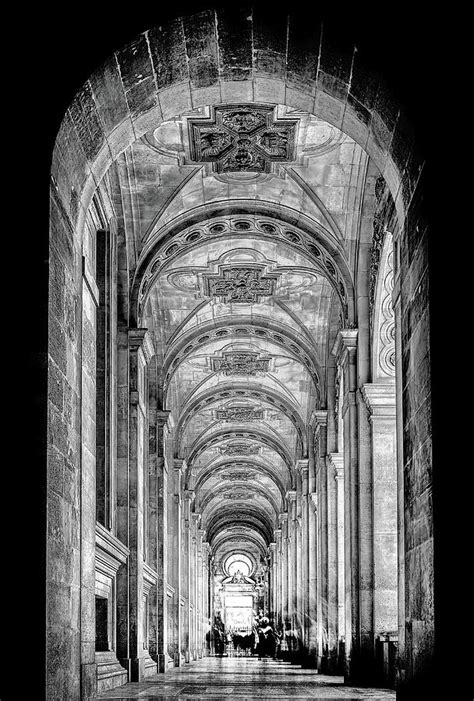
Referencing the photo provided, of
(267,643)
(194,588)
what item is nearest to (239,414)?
(194,588)

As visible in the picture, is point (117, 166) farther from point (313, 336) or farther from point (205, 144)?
point (313, 336)

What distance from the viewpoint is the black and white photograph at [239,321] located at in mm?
8227

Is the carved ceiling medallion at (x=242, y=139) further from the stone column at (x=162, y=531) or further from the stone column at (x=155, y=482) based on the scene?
the stone column at (x=162, y=531)

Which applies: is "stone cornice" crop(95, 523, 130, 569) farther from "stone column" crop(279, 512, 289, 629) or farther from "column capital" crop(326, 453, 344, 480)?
"stone column" crop(279, 512, 289, 629)

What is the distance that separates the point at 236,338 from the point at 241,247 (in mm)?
5989

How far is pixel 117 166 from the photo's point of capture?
62.2 feet

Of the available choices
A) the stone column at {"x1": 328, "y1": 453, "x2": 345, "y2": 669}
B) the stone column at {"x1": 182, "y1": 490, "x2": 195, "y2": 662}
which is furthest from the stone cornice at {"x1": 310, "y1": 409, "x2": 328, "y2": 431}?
the stone column at {"x1": 182, "y1": 490, "x2": 195, "y2": 662}

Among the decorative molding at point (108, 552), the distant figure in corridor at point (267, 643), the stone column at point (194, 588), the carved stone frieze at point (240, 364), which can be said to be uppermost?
the carved stone frieze at point (240, 364)

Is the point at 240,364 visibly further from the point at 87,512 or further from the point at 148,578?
the point at 87,512

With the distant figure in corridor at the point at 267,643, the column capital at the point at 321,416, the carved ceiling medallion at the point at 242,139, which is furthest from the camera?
the distant figure in corridor at the point at 267,643

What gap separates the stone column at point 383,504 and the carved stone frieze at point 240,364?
11.8 m

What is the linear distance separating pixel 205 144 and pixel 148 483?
34.2ft

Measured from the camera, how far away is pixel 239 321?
90.1ft

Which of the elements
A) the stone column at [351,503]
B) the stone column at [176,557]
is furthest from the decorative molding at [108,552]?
the stone column at [176,557]
